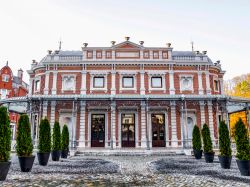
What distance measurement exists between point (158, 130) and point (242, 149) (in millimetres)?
11759

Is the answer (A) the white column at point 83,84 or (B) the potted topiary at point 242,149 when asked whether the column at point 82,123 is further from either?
(B) the potted topiary at point 242,149

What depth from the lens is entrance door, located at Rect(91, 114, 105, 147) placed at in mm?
19531

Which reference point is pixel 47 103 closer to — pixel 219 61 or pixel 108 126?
pixel 108 126

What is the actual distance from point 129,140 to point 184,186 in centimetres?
1361

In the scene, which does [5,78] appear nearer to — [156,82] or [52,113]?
[52,113]

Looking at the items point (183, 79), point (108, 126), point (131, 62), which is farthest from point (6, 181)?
point (183, 79)

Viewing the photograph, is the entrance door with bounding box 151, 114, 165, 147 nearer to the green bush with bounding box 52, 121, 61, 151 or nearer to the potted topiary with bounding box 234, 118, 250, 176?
the green bush with bounding box 52, 121, 61, 151

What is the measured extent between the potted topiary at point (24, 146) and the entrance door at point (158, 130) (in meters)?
12.6

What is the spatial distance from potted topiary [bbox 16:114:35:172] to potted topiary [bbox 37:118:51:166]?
1607 millimetres

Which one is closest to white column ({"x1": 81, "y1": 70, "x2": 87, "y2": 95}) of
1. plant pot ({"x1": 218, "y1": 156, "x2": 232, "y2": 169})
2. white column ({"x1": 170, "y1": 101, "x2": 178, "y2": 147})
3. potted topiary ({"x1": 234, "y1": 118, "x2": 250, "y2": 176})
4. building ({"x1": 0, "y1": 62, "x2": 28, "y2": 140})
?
white column ({"x1": 170, "y1": 101, "x2": 178, "y2": 147})

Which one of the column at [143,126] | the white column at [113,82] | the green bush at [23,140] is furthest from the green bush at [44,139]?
the column at [143,126]

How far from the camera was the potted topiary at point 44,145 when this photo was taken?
10.2 metres

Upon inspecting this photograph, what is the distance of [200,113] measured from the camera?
1962cm

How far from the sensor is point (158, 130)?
774 inches
